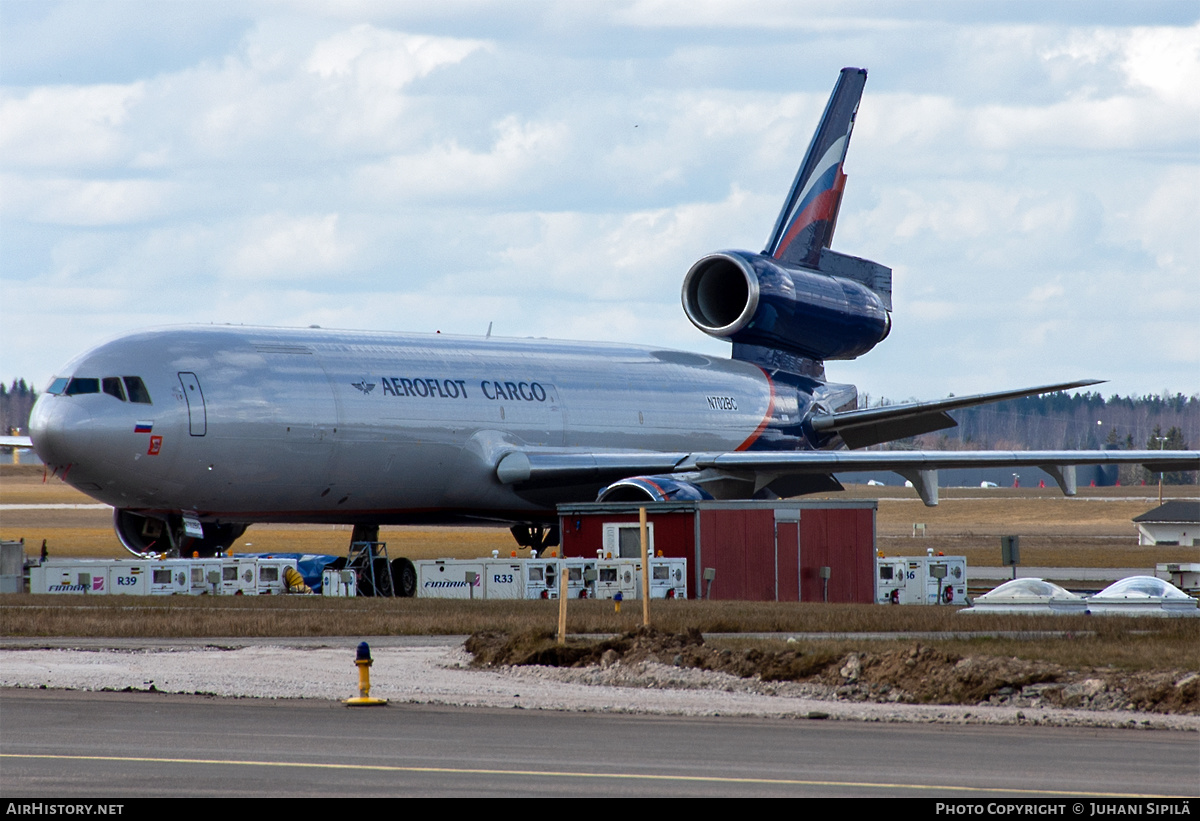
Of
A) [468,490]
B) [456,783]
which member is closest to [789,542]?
[468,490]

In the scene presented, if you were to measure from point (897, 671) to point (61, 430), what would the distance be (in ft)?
58.5

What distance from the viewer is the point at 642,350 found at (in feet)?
140

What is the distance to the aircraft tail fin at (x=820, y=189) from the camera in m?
45.4

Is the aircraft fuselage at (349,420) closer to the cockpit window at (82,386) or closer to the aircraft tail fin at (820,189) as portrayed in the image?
the cockpit window at (82,386)

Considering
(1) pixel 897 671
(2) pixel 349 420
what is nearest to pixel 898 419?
(2) pixel 349 420

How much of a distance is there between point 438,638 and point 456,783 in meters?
12.0

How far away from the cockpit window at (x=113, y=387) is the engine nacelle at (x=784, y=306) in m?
17.2

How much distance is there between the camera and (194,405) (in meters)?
30.6

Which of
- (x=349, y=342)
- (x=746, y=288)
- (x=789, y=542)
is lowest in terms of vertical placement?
(x=789, y=542)

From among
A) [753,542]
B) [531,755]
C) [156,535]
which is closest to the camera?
[531,755]

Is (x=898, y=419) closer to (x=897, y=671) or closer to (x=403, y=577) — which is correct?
(x=403, y=577)

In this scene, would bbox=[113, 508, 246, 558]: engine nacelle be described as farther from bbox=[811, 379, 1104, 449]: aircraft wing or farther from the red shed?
bbox=[811, 379, 1104, 449]: aircraft wing

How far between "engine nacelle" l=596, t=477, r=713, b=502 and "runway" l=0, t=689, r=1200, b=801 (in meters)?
19.9
